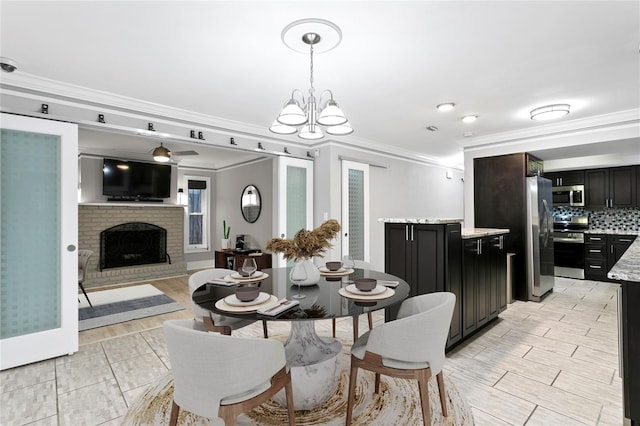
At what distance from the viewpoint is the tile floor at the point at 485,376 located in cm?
202

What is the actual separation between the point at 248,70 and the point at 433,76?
1.60 m

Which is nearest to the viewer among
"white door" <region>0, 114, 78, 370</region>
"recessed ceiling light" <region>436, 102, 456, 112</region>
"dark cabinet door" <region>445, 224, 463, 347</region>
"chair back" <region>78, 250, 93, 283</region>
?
"white door" <region>0, 114, 78, 370</region>

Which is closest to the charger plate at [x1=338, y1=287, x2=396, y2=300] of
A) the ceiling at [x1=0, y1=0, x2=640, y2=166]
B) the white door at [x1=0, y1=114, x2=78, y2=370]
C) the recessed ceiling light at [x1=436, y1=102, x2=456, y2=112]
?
the ceiling at [x1=0, y1=0, x2=640, y2=166]

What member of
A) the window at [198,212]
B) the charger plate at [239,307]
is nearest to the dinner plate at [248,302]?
the charger plate at [239,307]

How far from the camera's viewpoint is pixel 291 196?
488 cm

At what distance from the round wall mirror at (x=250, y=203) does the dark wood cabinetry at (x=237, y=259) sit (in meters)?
0.84

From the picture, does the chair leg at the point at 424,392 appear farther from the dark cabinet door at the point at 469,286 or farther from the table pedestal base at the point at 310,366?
the dark cabinet door at the point at 469,286

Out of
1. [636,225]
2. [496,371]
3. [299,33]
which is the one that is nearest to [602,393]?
[496,371]

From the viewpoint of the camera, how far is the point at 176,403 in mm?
1469

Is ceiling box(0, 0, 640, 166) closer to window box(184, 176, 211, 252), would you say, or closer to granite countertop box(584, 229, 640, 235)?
granite countertop box(584, 229, 640, 235)

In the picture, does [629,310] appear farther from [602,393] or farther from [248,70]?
[248,70]

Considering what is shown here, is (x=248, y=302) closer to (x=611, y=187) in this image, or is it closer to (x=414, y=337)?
(x=414, y=337)

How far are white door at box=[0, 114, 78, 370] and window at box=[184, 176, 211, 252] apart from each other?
454 centimetres

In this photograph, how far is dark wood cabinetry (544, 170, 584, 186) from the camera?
19.9 feet
